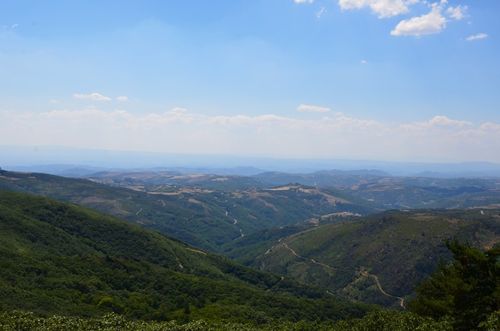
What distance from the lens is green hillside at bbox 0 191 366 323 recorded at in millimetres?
97375

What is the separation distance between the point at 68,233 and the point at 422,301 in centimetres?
16231

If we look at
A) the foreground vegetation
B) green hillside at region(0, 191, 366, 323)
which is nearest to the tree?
the foreground vegetation

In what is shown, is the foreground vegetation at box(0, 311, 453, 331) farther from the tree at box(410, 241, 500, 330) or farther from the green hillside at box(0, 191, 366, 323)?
the green hillside at box(0, 191, 366, 323)

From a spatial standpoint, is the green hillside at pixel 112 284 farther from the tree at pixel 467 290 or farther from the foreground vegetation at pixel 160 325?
the tree at pixel 467 290

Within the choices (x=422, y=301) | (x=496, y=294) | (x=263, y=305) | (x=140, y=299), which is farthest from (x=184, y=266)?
(x=496, y=294)

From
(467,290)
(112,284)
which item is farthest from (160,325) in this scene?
(112,284)

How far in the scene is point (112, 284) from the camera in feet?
412

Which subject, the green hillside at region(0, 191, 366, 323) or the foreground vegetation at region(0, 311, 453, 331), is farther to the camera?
the green hillside at region(0, 191, 366, 323)

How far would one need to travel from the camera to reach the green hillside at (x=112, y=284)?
97375 millimetres

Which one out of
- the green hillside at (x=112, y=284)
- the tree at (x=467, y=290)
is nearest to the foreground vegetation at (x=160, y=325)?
the tree at (x=467, y=290)

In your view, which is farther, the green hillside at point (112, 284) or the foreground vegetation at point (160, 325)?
the green hillside at point (112, 284)

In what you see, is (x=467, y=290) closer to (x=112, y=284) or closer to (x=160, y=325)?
(x=160, y=325)

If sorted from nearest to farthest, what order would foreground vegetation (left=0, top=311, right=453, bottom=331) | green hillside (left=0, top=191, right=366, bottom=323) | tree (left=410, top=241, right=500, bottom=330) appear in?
foreground vegetation (left=0, top=311, right=453, bottom=331) < tree (left=410, top=241, right=500, bottom=330) < green hillside (left=0, top=191, right=366, bottom=323)

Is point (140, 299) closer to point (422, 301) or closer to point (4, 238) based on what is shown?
point (4, 238)
